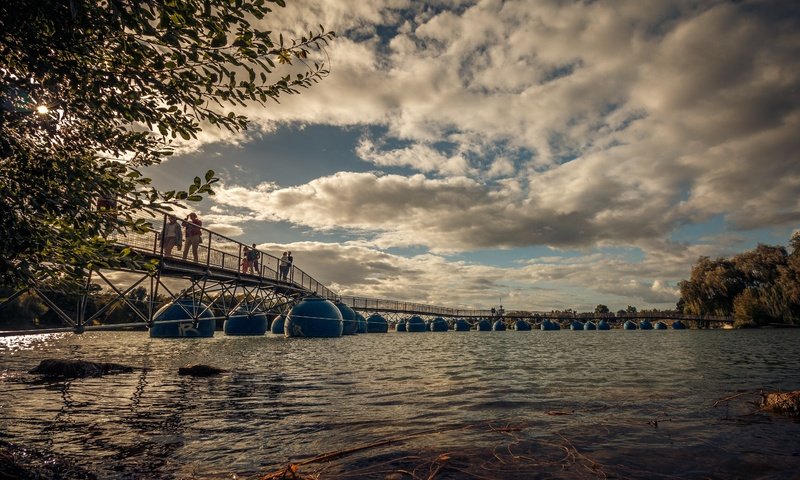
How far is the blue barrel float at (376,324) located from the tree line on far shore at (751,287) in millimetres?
64562

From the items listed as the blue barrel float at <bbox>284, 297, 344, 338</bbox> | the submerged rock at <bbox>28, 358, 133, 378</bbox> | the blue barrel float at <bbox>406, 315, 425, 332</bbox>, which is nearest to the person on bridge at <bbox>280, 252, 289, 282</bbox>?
the blue barrel float at <bbox>284, 297, 344, 338</bbox>

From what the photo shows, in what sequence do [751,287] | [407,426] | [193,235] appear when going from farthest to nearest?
[751,287], [193,235], [407,426]

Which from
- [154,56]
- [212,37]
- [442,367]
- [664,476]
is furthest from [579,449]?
[442,367]

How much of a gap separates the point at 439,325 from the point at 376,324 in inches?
1107

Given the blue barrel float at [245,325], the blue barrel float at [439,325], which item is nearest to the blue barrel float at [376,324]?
the blue barrel float at [439,325]

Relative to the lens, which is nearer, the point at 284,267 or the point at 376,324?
the point at 284,267

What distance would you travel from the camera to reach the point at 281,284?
37188 millimetres

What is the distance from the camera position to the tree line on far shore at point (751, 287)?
67.7 m

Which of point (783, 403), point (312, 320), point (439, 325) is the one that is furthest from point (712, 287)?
point (783, 403)

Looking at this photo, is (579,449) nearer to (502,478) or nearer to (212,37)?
(502,478)

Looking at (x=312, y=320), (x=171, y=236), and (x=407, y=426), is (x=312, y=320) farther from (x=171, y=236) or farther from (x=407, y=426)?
(x=407, y=426)

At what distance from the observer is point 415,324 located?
291 ft

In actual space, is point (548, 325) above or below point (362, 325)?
below

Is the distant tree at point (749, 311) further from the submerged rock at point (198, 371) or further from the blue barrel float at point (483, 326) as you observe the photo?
the submerged rock at point (198, 371)
